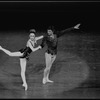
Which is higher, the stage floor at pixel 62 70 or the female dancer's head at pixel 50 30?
the female dancer's head at pixel 50 30

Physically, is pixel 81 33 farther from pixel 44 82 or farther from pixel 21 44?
pixel 44 82

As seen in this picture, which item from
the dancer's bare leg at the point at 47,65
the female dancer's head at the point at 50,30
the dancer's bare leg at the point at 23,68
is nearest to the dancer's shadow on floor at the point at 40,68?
the dancer's bare leg at the point at 47,65

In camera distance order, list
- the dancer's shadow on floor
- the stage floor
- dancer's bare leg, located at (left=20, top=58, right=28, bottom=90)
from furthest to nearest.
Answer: the dancer's shadow on floor < dancer's bare leg, located at (left=20, top=58, right=28, bottom=90) < the stage floor

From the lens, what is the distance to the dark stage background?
10.1m

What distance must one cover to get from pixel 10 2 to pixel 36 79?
18.9 feet

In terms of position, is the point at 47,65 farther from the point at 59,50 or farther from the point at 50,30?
the point at 59,50

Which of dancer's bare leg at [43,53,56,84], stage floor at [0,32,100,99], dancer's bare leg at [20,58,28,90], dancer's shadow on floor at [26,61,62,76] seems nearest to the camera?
stage floor at [0,32,100,99]

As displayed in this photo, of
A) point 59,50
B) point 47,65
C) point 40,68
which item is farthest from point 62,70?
point 59,50

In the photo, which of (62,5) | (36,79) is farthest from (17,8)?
(36,79)

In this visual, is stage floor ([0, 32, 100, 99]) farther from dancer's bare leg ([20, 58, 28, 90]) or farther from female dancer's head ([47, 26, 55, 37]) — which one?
female dancer's head ([47, 26, 55, 37])

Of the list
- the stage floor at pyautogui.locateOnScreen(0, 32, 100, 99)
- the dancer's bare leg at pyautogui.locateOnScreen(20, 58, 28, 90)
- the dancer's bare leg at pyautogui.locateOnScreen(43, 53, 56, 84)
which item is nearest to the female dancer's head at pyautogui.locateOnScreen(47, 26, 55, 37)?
the dancer's bare leg at pyautogui.locateOnScreen(43, 53, 56, 84)

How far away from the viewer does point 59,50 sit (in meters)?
12.5

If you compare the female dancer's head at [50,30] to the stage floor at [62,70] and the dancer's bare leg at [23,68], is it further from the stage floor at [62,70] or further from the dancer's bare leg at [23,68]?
the stage floor at [62,70]

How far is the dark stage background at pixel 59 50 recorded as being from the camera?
10055mm
